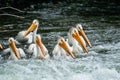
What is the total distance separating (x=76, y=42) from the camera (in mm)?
13680

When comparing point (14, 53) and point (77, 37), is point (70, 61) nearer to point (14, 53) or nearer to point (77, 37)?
point (77, 37)

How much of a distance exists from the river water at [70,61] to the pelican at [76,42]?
269mm

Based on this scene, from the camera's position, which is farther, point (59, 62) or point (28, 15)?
point (28, 15)

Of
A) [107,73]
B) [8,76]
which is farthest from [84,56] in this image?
[8,76]

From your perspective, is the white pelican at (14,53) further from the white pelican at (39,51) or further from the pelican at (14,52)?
the white pelican at (39,51)

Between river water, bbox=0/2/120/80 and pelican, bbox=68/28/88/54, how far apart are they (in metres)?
0.27

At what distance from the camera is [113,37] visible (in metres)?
15.5

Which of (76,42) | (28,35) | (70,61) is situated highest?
(28,35)

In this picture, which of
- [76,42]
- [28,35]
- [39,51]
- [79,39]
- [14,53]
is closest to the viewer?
[14,53]

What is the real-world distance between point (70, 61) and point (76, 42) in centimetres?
137

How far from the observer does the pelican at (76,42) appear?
13.5m

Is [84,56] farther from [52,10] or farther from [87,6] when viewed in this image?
[87,6]

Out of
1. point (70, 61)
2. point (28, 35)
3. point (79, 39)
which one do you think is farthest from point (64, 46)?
point (28, 35)

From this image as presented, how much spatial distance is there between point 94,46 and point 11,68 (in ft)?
11.9
